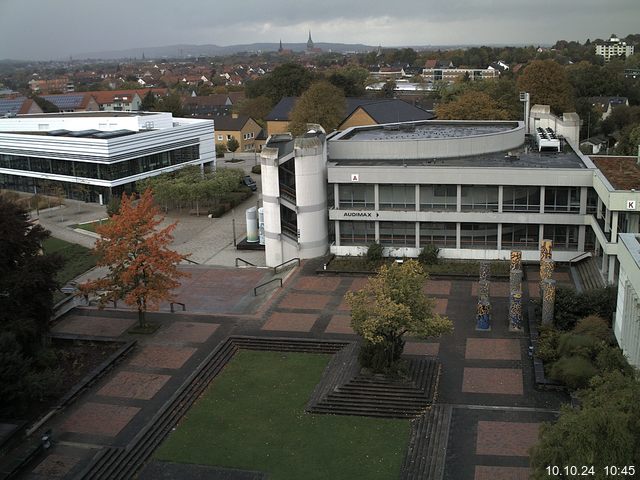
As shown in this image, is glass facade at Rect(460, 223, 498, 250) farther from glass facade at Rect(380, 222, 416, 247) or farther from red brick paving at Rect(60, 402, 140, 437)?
red brick paving at Rect(60, 402, 140, 437)

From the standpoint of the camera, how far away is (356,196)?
43.1 meters

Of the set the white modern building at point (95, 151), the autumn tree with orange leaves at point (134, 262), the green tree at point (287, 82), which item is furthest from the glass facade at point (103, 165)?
the green tree at point (287, 82)

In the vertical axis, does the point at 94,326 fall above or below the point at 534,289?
below

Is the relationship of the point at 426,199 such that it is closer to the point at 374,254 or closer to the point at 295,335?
the point at 374,254

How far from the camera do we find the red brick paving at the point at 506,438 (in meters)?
22.5

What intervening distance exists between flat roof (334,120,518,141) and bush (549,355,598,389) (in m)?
23.7

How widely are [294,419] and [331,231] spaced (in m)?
20.2

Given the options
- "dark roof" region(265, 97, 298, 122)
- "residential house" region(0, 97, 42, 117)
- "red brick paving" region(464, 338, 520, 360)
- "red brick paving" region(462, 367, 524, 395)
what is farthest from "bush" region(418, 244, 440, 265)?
"residential house" region(0, 97, 42, 117)

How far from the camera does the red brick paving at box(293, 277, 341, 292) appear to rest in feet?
126

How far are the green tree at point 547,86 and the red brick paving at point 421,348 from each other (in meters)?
57.8

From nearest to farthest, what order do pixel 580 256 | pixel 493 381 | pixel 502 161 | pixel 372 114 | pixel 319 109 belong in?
pixel 493 381, pixel 580 256, pixel 502 161, pixel 319 109, pixel 372 114

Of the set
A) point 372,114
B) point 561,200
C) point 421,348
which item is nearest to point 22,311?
point 421,348

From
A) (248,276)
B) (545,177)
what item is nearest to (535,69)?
(545,177)

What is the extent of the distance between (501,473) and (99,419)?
1409 cm
